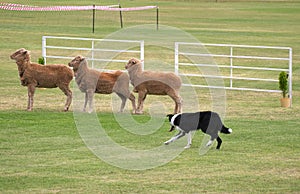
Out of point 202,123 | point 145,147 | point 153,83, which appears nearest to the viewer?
point 202,123

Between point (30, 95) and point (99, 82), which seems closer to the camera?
point (99, 82)

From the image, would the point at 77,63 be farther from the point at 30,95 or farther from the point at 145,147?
the point at 145,147

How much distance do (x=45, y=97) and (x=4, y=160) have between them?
7456 mm

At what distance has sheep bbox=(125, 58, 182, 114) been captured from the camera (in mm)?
17109

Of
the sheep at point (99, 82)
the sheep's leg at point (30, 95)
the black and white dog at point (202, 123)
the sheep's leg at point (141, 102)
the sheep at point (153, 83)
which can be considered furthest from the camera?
the sheep's leg at point (30, 95)

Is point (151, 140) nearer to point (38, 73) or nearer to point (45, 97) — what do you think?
point (38, 73)

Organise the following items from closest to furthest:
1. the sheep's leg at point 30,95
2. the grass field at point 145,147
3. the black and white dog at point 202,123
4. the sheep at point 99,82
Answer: the grass field at point 145,147 < the black and white dog at point 202,123 < the sheep at point 99,82 < the sheep's leg at point 30,95

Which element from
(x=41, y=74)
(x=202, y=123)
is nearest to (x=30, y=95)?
(x=41, y=74)

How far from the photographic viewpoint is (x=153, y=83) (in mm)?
17234

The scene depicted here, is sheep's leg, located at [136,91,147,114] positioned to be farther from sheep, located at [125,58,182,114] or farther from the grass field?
the grass field

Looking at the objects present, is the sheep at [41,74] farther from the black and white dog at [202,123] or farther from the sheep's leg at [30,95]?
the black and white dog at [202,123]

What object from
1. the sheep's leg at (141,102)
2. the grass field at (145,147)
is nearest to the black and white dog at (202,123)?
the grass field at (145,147)

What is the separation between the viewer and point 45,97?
66.9 feet

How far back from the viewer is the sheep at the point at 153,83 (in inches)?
674
